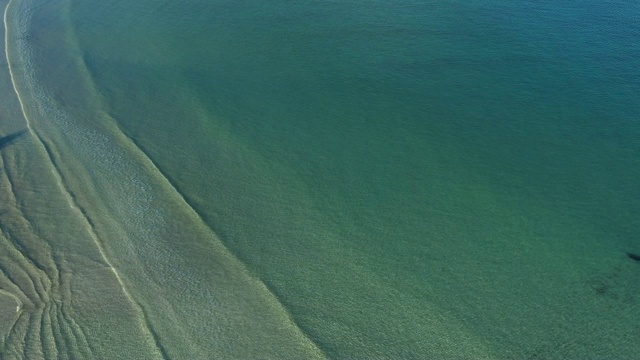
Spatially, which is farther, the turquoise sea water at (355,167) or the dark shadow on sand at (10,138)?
the dark shadow on sand at (10,138)

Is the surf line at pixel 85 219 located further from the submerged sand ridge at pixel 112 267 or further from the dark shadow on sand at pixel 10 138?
the dark shadow on sand at pixel 10 138

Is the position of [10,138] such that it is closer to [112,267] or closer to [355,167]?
[112,267]

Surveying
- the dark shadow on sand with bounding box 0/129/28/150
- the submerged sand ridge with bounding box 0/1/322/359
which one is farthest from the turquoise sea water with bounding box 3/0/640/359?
the dark shadow on sand with bounding box 0/129/28/150

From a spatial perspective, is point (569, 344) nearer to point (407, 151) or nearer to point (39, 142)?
point (407, 151)

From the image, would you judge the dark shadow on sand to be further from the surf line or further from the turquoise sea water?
the turquoise sea water

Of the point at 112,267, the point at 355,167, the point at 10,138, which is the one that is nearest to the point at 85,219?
the point at 112,267

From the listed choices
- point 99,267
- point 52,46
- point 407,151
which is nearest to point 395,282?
point 407,151

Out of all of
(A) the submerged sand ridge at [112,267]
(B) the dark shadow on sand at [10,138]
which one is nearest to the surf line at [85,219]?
(A) the submerged sand ridge at [112,267]
